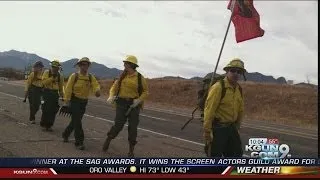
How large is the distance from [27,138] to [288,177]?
21.7 feet

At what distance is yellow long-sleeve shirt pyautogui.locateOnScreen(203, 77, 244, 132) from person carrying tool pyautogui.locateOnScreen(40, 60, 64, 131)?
22.5ft

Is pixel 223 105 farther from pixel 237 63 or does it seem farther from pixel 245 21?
pixel 245 21

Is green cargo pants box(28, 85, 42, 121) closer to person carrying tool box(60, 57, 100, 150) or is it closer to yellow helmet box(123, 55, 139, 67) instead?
person carrying tool box(60, 57, 100, 150)

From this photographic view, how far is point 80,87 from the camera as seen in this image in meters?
11.1

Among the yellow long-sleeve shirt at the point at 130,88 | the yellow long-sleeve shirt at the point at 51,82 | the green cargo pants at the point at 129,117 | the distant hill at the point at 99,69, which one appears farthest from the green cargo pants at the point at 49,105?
the yellow long-sleeve shirt at the point at 130,88

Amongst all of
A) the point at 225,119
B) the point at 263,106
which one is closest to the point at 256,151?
the point at 225,119

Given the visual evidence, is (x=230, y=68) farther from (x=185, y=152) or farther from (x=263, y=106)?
(x=263, y=106)

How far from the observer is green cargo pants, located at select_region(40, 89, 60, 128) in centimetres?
1388

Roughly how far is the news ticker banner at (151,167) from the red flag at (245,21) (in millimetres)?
3408

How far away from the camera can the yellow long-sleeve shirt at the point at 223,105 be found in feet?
24.2

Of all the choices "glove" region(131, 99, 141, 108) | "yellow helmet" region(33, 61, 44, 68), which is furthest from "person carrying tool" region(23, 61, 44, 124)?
"glove" region(131, 99, 141, 108)

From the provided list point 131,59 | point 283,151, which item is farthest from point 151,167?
point 131,59

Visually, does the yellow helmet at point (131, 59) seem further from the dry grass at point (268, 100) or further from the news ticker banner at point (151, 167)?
the dry grass at point (268, 100)

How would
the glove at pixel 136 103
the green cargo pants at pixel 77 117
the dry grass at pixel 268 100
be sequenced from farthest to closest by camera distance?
the dry grass at pixel 268 100 < the green cargo pants at pixel 77 117 < the glove at pixel 136 103
